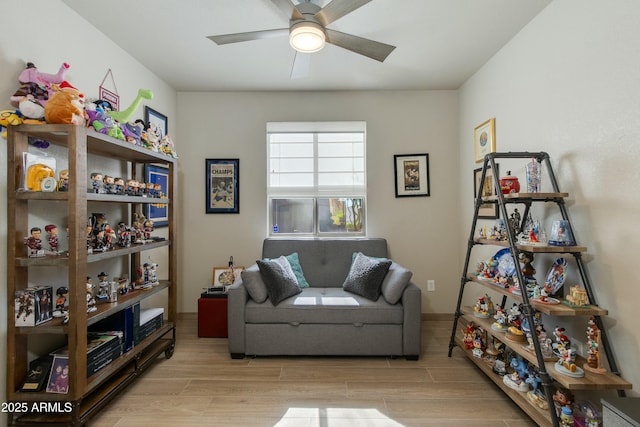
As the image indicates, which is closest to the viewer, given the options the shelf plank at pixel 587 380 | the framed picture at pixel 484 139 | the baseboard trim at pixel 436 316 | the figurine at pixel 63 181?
the shelf plank at pixel 587 380

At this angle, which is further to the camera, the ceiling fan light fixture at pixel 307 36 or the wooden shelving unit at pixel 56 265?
the ceiling fan light fixture at pixel 307 36

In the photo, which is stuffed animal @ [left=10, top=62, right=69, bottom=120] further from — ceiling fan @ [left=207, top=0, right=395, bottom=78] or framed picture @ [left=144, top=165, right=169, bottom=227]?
framed picture @ [left=144, top=165, right=169, bottom=227]

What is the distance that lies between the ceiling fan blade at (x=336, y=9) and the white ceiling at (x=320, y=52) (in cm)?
34

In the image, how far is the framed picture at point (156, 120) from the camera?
115 inches

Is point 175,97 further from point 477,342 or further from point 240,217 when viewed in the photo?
point 477,342

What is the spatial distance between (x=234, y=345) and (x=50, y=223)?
62.1 inches

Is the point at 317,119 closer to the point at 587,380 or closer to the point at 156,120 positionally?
the point at 156,120

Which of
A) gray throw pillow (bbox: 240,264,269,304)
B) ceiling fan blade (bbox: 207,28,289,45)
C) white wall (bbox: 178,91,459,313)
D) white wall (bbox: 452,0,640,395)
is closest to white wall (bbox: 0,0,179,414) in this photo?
white wall (bbox: 178,91,459,313)

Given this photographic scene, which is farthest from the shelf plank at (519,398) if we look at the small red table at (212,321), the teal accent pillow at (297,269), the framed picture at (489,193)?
the small red table at (212,321)

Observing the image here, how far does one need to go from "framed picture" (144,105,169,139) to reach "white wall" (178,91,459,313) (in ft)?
0.89

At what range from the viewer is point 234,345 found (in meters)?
2.55

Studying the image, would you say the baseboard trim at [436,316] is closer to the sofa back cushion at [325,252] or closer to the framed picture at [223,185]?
the sofa back cushion at [325,252]

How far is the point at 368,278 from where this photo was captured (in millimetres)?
2699

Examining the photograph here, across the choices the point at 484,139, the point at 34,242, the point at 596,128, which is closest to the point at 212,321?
the point at 34,242
